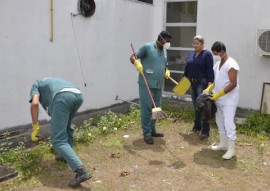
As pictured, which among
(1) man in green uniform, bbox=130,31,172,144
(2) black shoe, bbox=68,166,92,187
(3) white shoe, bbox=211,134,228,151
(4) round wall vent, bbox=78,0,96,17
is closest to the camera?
(2) black shoe, bbox=68,166,92,187

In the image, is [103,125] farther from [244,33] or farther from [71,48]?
[244,33]

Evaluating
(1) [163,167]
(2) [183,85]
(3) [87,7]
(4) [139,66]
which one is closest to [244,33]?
(2) [183,85]

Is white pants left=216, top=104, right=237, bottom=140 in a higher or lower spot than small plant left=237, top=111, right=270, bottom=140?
higher

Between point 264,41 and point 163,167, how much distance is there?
380cm

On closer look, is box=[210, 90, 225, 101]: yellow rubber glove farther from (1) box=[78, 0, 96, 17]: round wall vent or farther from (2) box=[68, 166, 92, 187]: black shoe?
(1) box=[78, 0, 96, 17]: round wall vent

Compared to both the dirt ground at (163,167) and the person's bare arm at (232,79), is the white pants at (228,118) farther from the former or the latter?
the dirt ground at (163,167)

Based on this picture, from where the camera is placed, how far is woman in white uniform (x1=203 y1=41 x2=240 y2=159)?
4730 mm

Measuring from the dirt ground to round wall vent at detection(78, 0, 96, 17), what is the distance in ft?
8.66

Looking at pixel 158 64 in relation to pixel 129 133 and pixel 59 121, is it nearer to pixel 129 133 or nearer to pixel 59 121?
pixel 129 133

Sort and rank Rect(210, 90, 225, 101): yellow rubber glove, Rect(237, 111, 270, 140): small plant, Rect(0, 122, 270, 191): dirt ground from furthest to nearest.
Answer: Rect(237, 111, 270, 140): small plant < Rect(210, 90, 225, 101): yellow rubber glove < Rect(0, 122, 270, 191): dirt ground

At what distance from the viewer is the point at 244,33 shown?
7.30m

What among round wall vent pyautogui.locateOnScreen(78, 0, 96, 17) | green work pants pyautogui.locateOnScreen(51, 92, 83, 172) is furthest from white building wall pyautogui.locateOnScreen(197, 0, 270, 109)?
green work pants pyautogui.locateOnScreen(51, 92, 83, 172)

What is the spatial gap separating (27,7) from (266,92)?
511cm

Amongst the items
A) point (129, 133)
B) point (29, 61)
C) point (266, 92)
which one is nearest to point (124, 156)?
point (129, 133)
